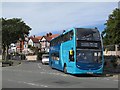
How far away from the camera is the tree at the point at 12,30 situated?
224ft

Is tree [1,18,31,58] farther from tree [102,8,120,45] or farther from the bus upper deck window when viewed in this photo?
the bus upper deck window

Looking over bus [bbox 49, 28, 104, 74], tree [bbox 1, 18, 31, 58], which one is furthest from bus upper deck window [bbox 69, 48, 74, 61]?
tree [bbox 1, 18, 31, 58]

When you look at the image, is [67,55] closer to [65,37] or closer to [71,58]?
[65,37]

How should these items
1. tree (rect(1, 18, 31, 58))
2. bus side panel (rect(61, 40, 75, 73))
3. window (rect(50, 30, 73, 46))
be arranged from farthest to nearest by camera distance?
1. tree (rect(1, 18, 31, 58))
2. window (rect(50, 30, 73, 46))
3. bus side panel (rect(61, 40, 75, 73))

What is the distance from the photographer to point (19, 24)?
7050 cm

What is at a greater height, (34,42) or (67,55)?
(34,42)

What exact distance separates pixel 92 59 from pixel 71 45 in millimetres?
2041

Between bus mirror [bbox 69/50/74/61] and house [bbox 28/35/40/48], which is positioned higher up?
house [bbox 28/35/40/48]

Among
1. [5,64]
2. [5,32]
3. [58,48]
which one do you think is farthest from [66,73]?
[5,32]

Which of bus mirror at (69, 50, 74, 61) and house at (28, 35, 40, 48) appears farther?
house at (28, 35, 40, 48)

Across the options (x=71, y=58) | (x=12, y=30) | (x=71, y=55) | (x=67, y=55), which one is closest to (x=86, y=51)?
A: (x=71, y=55)

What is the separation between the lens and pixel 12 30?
224 ft

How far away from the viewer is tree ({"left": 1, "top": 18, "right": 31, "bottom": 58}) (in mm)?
68250

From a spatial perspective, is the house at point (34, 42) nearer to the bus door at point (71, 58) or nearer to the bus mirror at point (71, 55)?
the bus door at point (71, 58)
